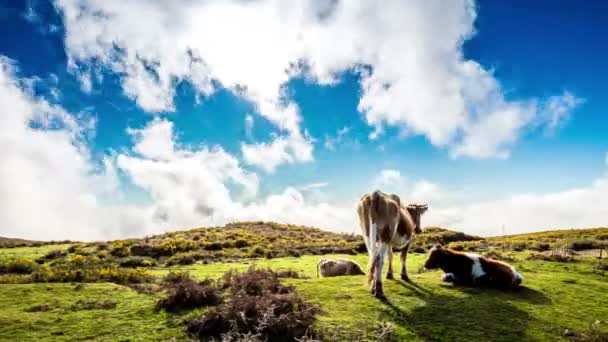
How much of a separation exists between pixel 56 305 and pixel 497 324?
9.84m

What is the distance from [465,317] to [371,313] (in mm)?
2128

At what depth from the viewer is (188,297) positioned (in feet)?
29.9

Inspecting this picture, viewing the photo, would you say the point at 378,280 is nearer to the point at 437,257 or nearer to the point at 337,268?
the point at 437,257

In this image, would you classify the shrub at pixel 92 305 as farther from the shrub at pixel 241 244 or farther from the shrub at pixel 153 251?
the shrub at pixel 241 244

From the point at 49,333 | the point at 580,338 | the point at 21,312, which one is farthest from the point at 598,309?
the point at 21,312

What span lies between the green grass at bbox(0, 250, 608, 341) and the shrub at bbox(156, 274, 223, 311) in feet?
1.04

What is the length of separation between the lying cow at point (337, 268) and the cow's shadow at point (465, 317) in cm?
455

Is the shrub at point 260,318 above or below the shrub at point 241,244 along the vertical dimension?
below

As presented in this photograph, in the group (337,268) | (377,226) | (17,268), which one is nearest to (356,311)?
(377,226)

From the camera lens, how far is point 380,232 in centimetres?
1126

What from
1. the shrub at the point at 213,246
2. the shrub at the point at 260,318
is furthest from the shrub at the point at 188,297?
the shrub at the point at 213,246

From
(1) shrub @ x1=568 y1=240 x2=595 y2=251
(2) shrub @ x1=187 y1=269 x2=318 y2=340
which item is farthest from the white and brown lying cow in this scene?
(1) shrub @ x1=568 y1=240 x2=595 y2=251

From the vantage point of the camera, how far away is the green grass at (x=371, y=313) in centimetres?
784

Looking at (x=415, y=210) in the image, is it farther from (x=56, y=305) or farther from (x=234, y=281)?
(x=56, y=305)
